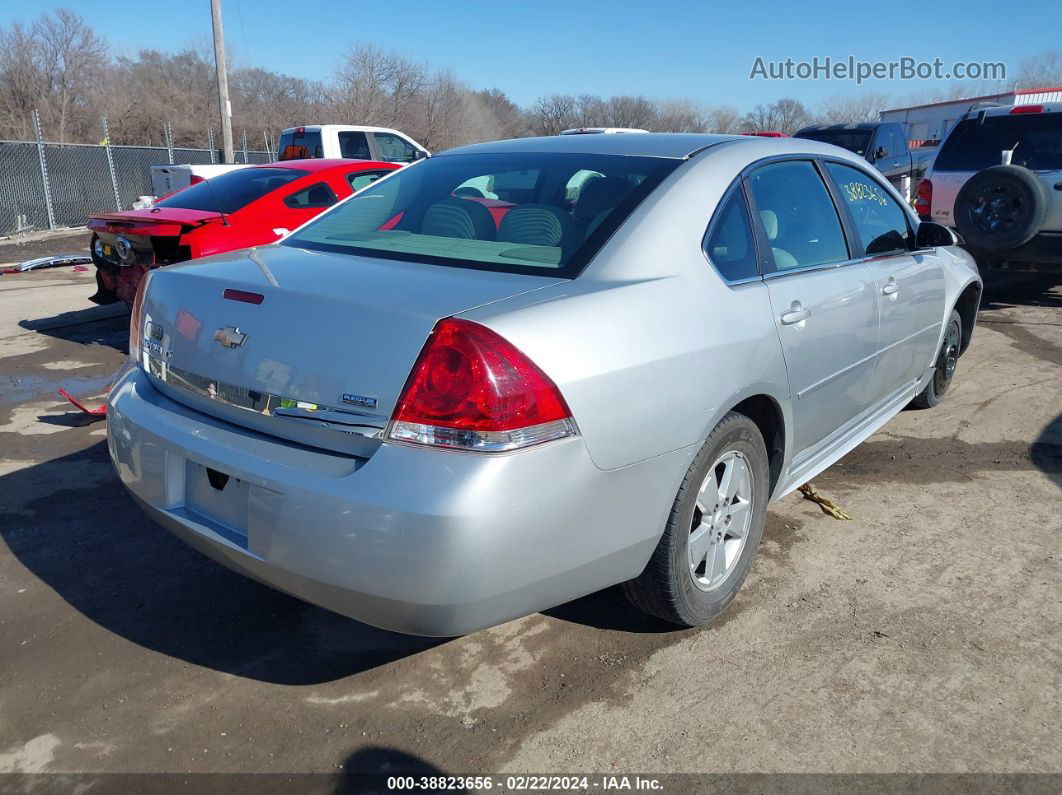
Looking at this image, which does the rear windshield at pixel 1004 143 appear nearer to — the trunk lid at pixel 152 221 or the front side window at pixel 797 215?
the front side window at pixel 797 215

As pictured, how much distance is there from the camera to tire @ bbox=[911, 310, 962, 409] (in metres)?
5.24

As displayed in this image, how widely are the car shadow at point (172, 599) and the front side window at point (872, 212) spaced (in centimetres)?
263

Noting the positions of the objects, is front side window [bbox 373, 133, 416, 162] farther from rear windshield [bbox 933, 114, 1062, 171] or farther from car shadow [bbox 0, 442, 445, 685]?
car shadow [bbox 0, 442, 445, 685]

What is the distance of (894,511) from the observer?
Result: 3990 millimetres

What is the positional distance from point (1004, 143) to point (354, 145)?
10208mm

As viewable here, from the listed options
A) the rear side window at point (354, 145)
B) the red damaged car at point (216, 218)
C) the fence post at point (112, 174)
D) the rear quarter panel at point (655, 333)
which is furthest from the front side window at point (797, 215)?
A: the fence post at point (112, 174)

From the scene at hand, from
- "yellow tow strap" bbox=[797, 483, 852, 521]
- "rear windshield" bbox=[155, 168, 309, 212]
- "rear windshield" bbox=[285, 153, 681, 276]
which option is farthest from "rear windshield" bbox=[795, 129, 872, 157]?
"rear windshield" bbox=[285, 153, 681, 276]

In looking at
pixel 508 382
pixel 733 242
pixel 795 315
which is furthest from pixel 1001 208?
pixel 508 382

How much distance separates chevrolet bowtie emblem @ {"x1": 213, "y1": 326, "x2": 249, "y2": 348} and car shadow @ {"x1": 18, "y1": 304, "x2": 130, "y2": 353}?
4.99 meters

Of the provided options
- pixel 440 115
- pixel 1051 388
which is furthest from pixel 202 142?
pixel 1051 388

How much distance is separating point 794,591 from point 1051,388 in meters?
3.78

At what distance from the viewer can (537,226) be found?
2936mm

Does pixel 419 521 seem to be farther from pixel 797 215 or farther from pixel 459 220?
pixel 797 215

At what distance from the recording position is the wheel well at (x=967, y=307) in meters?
5.36
